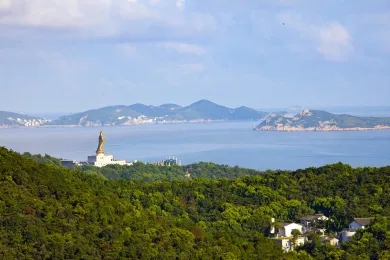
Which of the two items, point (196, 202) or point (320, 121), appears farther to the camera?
point (320, 121)

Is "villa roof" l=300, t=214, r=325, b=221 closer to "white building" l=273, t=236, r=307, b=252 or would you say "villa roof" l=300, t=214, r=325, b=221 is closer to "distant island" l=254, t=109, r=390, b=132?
"white building" l=273, t=236, r=307, b=252

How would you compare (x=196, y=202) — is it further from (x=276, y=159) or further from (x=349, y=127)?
(x=349, y=127)

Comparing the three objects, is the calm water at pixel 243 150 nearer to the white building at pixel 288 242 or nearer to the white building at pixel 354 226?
the white building at pixel 354 226

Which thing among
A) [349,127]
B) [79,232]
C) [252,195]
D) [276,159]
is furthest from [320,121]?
[79,232]

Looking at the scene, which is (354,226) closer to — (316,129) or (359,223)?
(359,223)

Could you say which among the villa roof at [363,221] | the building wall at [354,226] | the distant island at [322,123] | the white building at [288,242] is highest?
the distant island at [322,123]

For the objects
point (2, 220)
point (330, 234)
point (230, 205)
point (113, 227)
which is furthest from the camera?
point (230, 205)

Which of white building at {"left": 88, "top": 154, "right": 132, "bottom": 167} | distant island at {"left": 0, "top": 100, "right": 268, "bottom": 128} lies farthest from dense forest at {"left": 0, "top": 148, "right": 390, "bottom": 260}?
distant island at {"left": 0, "top": 100, "right": 268, "bottom": 128}

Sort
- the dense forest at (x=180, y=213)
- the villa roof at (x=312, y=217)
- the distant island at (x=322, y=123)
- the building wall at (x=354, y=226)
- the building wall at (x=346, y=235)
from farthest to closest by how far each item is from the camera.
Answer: the distant island at (x=322, y=123)
the villa roof at (x=312, y=217)
the building wall at (x=354, y=226)
the building wall at (x=346, y=235)
the dense forest at (x=180, y=213)

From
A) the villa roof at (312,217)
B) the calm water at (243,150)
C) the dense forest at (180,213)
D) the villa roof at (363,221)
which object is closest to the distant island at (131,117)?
the calm water at (243,150)
